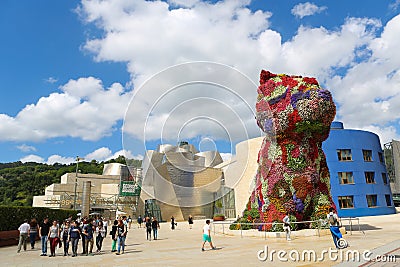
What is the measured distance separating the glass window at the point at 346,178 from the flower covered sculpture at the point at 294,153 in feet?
74.5

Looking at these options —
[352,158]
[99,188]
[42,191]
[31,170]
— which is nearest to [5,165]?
[31,170]

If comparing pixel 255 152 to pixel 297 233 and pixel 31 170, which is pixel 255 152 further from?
pixel 31 170

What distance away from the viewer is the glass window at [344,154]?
134ft

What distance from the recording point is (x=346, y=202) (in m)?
39.4

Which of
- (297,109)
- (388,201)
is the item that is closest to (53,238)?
(297,109)

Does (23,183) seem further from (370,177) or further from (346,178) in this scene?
(370,177)

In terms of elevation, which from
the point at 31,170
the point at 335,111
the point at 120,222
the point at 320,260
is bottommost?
the point at 320,260

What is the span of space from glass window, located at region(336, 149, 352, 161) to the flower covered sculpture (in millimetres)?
23364

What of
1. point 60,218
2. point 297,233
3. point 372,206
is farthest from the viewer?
point 372,206

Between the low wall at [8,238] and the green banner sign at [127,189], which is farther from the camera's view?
the green banner sign at [127,189]

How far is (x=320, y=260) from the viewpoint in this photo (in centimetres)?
995

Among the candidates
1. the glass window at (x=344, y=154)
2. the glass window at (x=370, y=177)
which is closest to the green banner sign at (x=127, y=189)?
the glass window at (x=344, y=154)

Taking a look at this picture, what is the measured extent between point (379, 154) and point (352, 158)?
569 cm

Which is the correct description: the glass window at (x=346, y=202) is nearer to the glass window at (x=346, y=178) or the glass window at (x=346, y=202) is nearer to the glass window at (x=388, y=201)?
the glass window at (x=346, y=178)
